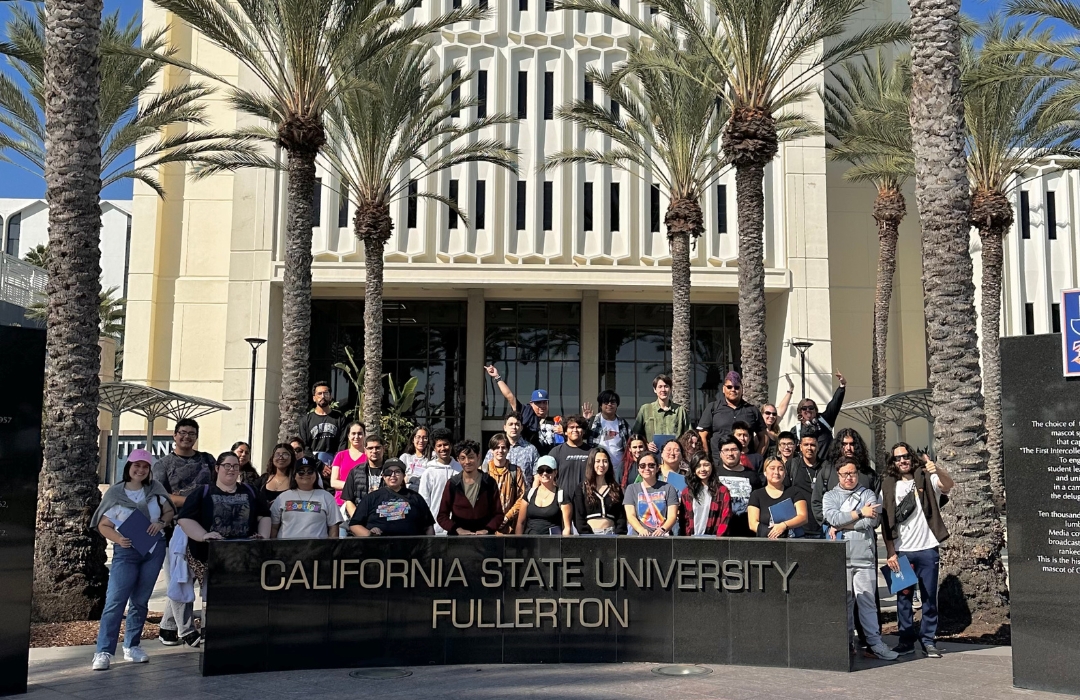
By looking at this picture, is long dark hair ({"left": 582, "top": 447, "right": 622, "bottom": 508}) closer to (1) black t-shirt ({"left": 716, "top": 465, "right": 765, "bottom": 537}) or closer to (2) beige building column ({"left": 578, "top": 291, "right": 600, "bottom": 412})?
(1) black t-shirt ({"left": 716, "top": 465, "right": 765, "bottom": 537})

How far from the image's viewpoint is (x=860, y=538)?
8.77 m

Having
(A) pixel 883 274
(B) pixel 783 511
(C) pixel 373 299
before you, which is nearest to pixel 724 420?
(B) pixel 783 511

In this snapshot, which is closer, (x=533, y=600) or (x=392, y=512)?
(x=533, y=600)

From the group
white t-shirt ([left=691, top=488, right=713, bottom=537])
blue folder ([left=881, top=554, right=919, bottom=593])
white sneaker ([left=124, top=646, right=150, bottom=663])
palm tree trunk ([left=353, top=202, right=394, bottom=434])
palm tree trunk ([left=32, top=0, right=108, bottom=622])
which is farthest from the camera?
palm tree trunk ([left=353, top=202, right=394, bottom=434])

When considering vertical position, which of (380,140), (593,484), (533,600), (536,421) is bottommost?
(533,600)

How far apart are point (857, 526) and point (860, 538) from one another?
109mm

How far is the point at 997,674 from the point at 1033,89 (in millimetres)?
19904

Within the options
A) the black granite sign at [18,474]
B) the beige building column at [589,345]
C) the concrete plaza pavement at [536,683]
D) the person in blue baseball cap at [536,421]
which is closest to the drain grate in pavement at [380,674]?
the concrete plaza pavement at [536,683]

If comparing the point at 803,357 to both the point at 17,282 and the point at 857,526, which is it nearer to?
the point at 857,526

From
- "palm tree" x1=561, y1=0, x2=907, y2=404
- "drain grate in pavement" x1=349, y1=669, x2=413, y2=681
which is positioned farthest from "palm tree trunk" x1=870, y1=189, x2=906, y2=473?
"drain grate in pavement" x1=349, y1=669, x2=413, y2=681

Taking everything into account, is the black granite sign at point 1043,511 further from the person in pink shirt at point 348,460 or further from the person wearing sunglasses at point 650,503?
the person in pink shirt at point 348,460

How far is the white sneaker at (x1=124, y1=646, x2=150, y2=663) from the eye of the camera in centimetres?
836

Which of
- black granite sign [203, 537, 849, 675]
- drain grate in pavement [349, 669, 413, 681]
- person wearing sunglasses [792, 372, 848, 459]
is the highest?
person wearing sunglasses [792, 372, 848, 459]

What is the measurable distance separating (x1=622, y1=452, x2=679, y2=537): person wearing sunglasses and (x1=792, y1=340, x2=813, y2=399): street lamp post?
20.7m
